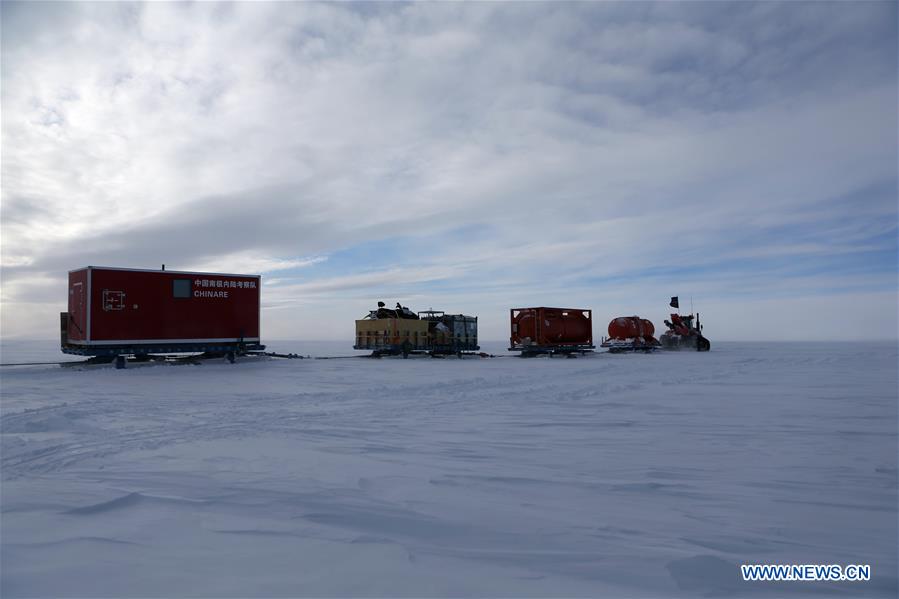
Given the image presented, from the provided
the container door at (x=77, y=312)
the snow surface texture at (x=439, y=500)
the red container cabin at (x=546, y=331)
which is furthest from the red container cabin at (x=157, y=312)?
the red container cabin at (x=546, y=331)

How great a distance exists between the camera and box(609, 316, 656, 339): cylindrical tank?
42.9m

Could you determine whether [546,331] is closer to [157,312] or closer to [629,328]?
[629,328]

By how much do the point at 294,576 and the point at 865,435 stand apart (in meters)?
7.59

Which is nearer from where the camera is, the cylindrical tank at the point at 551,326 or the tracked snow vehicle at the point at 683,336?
the cylindrical tank at the point at 551,326

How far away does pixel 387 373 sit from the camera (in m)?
19.0

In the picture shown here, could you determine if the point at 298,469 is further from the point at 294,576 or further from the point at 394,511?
the point at 294,576

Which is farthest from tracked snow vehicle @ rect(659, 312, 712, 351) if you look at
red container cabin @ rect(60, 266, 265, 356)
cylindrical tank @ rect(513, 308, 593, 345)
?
red container cabin @ rect(60, 266, 265, 356)

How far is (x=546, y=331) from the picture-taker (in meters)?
34.4

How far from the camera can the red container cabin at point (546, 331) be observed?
34250 millimetres
